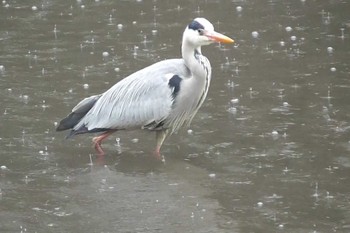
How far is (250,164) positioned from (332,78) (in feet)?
9.55

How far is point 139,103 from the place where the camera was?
32.5ft

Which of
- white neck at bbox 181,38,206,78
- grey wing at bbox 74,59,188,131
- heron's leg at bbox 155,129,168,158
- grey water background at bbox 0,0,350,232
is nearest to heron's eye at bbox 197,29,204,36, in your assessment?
white neck at bbox 181,38,206,78

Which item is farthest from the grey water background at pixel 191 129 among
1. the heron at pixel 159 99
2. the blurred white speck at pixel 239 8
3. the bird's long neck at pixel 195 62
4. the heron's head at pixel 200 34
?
the heron's head at pixel 200 34

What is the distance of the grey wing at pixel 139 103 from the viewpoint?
9820 mm

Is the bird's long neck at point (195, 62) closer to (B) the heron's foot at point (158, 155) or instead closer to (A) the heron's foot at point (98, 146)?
(B) the heron's foot at point (158, 155)

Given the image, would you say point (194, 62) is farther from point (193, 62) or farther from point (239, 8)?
point (239, 8)

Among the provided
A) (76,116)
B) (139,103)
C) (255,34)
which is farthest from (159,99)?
(255,34)

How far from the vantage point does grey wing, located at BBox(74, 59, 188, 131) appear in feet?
32.2

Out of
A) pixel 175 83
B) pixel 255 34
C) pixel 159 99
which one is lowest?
pixel 255 34

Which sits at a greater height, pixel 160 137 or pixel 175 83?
pixel 175 83

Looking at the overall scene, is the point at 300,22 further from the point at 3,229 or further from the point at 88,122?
the point at 3,229

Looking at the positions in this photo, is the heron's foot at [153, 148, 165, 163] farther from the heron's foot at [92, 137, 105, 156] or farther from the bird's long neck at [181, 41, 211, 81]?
the bird's long neck at [181, 41, 211, 81]

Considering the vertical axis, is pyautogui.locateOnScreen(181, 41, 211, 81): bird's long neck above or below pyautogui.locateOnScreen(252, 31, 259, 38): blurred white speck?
above

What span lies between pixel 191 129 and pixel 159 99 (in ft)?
2.84
